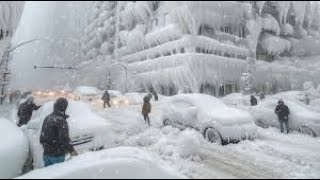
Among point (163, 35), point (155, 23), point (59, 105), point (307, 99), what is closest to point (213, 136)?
point (59, 105)

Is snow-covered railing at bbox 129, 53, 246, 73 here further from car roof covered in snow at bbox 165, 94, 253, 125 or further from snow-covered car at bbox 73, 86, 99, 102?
car roof covered in snow at bbox 165, 94, 253, 125

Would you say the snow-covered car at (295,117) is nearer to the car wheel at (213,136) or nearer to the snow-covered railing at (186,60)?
the car wheel at (213,136)

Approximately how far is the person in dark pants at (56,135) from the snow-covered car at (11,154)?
0.41 meters

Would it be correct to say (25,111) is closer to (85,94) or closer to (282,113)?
(282,113)

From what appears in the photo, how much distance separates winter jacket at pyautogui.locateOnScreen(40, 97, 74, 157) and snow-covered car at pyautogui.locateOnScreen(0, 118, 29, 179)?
437 mm

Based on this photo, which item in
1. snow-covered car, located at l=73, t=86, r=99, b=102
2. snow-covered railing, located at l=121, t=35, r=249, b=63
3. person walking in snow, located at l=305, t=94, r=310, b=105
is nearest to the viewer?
person walking in snow, located at l=305, t=94, r=310, b=105

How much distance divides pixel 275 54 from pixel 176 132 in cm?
2592

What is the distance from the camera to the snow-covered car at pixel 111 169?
9.28 ft

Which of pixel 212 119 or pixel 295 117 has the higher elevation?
pixel 212 119

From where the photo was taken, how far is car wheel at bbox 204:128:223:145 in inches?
352

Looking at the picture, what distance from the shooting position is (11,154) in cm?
469

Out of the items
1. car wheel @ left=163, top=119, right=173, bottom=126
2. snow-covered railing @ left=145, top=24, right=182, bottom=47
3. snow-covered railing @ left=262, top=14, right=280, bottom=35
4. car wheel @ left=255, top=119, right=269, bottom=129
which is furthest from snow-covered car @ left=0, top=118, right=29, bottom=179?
Result: snow-covered railing @ left=262, top=14, right=280, bottom=35

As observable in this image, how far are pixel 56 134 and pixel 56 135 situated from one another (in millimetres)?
16

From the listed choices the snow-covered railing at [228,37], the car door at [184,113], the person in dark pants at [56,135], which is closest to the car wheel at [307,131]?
the car door at [184,113]
